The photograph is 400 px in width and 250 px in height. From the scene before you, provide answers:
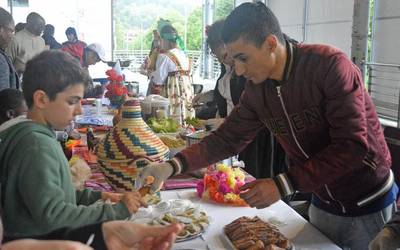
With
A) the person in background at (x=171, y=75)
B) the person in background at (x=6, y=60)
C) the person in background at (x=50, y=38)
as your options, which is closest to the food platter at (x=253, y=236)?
the person in background at (x=6, y=60)

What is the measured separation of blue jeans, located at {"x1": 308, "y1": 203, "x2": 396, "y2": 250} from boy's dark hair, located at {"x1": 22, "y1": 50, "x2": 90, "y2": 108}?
1.05 metres

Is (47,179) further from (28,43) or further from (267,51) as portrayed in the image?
(28,43)

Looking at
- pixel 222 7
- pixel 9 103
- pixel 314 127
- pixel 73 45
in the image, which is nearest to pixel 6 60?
pixel 9 103

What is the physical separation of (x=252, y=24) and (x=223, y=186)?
25.4 inches

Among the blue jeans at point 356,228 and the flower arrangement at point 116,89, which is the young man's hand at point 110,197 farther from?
the flower arrangement at point 116,89

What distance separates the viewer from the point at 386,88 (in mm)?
4543

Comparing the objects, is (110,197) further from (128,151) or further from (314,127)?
(314,127)

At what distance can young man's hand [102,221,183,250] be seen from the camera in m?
1.03

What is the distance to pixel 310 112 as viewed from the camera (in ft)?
5.07

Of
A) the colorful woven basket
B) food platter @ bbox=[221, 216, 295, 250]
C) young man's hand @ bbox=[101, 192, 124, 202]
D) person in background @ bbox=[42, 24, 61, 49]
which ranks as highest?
person in background @ bbox=[42, 24, 61, 49]

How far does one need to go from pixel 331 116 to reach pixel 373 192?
1.28 feet

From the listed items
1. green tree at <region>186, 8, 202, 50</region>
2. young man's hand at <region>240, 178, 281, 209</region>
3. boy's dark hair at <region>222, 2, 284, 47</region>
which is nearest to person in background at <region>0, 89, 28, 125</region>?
boy's dark hair at <region>222, 2, 284, 47</region>

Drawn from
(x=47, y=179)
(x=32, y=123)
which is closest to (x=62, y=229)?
(x=47, y=179)

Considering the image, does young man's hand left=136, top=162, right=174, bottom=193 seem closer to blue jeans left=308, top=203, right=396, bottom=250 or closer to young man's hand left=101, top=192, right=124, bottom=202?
young man's hand left=101, top=192, right=124, bottom=202
